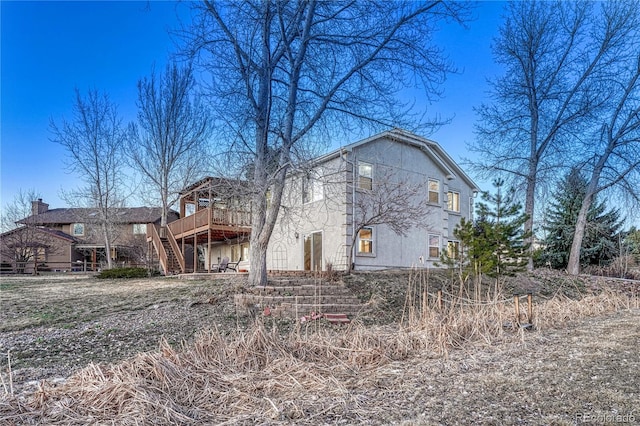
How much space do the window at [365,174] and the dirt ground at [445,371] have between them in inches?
343

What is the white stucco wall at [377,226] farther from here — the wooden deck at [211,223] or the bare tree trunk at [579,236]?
the bare tree trunk at [579,236]

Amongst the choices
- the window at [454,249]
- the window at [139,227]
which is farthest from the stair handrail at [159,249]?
the window at [454,249]

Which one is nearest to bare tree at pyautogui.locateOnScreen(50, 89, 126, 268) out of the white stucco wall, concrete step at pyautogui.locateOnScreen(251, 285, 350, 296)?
the white stucco wall

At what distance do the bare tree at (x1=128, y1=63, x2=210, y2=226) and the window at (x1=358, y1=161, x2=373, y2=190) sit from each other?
375 inches

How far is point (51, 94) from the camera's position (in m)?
16.1

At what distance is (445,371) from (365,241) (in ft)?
36.3

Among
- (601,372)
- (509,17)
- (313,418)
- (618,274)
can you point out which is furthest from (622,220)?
(313,418)

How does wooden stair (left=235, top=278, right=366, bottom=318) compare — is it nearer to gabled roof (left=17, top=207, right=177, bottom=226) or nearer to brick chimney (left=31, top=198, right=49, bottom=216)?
gabled roof (left=17, top=207, right=177, bottom=226)

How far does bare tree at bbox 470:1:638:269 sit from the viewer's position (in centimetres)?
1605

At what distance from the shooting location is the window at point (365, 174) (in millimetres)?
14562

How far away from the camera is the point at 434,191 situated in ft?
55.8

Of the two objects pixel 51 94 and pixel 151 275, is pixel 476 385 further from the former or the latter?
pixel 51 94

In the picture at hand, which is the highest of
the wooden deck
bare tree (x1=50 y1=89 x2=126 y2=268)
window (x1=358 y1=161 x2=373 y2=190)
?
bare tree (x1=50 y1=89 x2=126 y2=268)

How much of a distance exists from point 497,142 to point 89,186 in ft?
71.8
